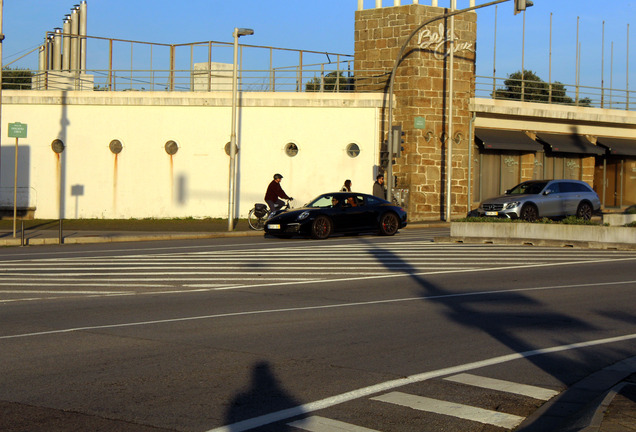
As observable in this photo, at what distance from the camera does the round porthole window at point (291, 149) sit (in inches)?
1372

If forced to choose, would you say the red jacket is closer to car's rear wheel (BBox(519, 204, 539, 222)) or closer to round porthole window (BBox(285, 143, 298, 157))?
round porthole window (BBox(285, 143, 298, 157))

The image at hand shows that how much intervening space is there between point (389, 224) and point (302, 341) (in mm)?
16515

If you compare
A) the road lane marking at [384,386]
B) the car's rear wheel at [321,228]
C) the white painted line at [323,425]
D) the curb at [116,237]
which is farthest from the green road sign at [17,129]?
the white painted line at [323,425]

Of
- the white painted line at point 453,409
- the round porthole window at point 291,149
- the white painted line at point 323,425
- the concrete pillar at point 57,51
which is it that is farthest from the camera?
the concrete pillar at point 57,51

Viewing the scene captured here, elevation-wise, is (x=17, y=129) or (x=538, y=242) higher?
(x=17, y=129)

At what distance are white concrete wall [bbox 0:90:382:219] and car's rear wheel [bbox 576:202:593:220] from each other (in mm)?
8962

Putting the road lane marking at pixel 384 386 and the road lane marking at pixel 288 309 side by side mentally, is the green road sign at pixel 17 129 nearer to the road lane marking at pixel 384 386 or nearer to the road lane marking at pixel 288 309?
the road lane marking at pixel 288 309

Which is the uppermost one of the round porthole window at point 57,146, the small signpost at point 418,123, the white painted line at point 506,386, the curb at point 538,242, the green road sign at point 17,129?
the small signpost at point 418,123

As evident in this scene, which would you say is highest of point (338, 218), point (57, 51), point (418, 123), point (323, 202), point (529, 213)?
point (57, 51)

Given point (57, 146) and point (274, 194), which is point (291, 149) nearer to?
point (274, 194)

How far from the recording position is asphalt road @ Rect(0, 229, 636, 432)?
6098mm

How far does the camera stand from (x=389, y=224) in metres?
25.0

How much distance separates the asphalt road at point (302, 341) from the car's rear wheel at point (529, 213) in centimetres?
1103

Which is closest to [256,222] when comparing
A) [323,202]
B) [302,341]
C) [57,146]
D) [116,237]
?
[323,202]
